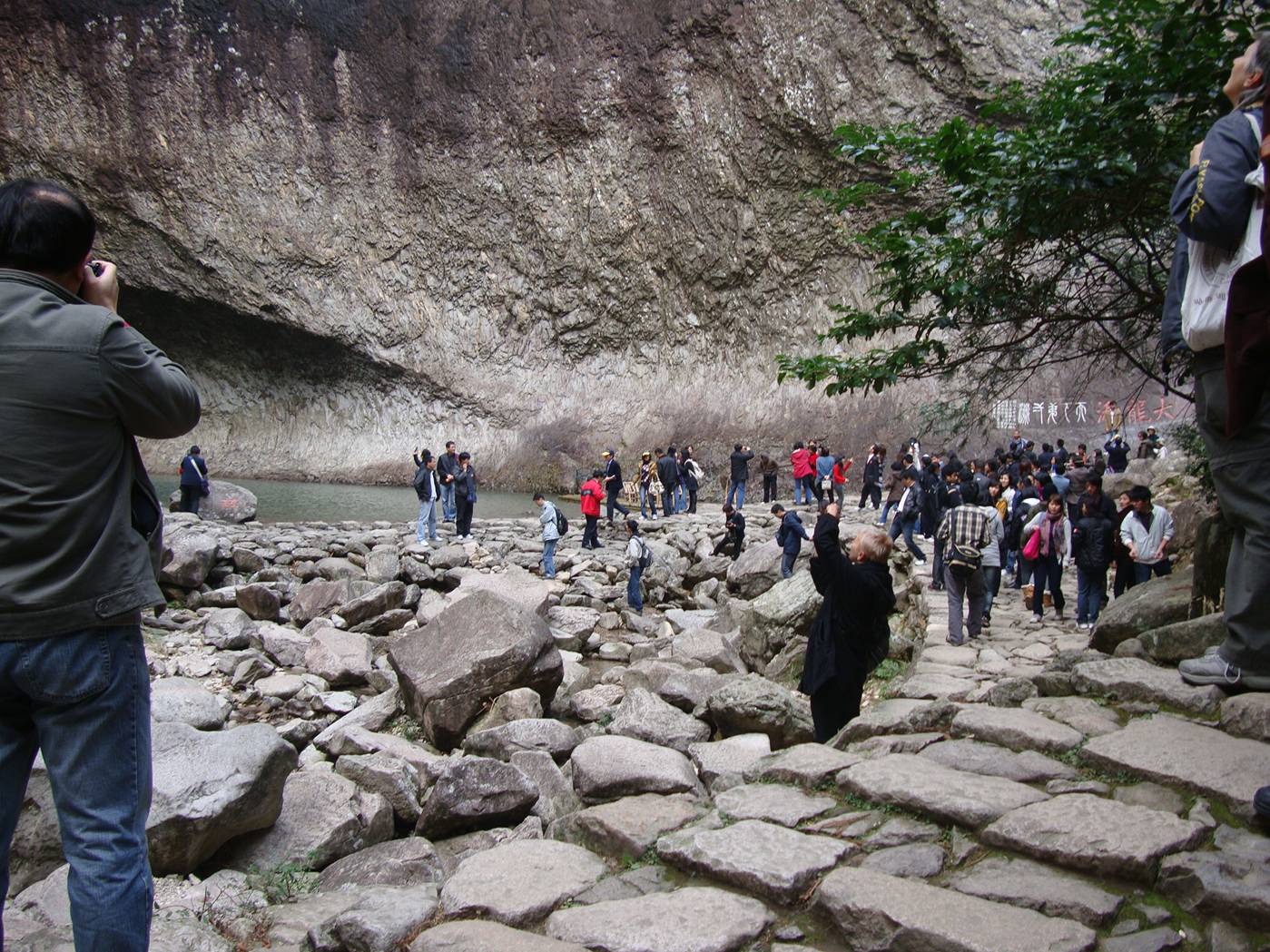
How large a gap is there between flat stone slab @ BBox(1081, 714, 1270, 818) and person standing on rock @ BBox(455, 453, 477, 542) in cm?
1392

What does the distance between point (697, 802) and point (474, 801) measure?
5.56 feet

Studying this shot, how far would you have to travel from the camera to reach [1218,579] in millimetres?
4719

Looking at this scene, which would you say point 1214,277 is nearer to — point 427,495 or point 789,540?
point 789,540

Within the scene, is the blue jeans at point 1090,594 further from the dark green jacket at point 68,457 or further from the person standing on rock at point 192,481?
the person standing on rock at point 192,481

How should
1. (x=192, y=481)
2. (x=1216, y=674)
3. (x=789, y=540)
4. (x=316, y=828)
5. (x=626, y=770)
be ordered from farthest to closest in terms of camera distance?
(x=192, y=481), (x=789, y=540), (x=316, y=828), (x=626, y=770), (x=1216, y=674)

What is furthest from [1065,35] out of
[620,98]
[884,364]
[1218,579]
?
[620,98]

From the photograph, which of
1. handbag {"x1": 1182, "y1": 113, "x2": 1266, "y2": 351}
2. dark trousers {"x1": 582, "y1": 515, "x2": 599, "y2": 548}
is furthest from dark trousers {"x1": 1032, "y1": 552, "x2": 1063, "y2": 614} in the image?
dark trousers {"x1": 582, "y1": 515, "x2": 599, "y2": 548}

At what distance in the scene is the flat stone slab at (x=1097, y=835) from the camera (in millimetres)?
2658

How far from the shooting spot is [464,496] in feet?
54.7

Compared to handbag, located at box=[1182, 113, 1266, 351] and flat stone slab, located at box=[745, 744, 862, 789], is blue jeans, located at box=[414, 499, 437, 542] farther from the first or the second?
handbag, located at box=[1182, 113, 1266, 351]

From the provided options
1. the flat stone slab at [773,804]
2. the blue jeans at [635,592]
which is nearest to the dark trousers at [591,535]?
the blue jeans at [635,592]

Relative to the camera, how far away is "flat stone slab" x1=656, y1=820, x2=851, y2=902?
279cm

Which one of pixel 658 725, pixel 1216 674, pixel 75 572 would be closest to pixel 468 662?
pixel 658 725

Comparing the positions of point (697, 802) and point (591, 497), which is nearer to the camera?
point (697, 802)
